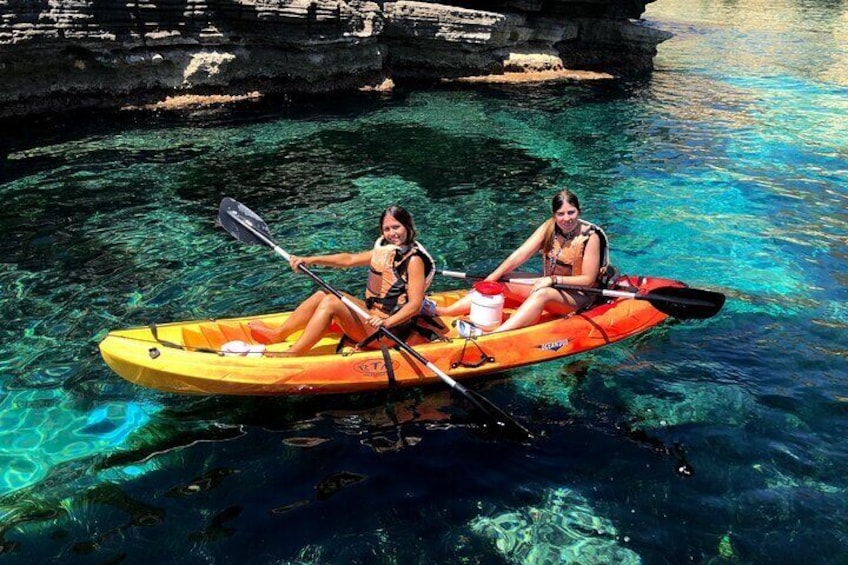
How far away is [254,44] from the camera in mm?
15891

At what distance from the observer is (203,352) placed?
5.36m

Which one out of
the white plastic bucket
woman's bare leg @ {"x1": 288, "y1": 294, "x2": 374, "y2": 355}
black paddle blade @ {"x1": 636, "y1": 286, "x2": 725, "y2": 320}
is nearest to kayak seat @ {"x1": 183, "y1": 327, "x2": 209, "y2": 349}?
woman's bare leg @ {"x1": 288, "y1": 294, "x2": 374, "y2": 355}

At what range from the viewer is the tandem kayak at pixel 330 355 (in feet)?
16.9

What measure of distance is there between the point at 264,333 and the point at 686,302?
4041 millimetres

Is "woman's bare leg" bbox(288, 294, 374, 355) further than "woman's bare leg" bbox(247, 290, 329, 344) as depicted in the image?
No

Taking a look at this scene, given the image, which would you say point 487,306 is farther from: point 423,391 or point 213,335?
point 213,335

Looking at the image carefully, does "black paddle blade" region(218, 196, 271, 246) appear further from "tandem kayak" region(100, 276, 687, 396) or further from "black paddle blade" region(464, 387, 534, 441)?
"black paddle blade" region(464, 387, 534, 441)

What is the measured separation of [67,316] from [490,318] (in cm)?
447

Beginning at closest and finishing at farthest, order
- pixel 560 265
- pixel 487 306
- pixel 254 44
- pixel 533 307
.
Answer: pixel 487 306 < pixel 533 307 < pixel 560 265 < pixel 254 44

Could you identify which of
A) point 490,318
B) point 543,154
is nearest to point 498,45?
point 543,154

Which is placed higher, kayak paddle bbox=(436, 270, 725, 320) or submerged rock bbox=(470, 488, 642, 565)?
kayak paddle bbox=(436, 270, 725, 320)

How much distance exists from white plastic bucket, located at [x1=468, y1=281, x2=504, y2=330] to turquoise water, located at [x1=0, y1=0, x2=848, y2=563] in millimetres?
590

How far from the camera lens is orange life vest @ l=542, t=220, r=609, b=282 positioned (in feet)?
21.8

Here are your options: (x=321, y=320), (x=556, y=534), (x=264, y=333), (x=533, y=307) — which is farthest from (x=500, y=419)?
(x=264, y=333)
